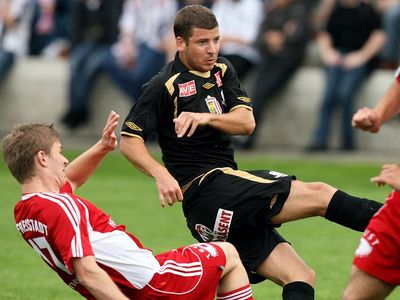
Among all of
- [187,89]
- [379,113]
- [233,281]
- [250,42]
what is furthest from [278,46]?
[233,281]

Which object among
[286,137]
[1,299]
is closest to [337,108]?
[286,137]

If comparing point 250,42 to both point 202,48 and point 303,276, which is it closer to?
point 202,48

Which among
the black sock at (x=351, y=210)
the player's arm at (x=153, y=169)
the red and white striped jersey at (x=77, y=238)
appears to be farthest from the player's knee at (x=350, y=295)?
the player's arm at (x=153, y=169)

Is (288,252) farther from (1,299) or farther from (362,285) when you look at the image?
(1,299)

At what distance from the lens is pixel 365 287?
6094mm

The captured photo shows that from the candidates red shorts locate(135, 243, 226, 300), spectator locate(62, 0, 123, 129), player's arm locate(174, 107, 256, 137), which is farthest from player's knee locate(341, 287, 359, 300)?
spectator locate(62, 0, 123, 129)

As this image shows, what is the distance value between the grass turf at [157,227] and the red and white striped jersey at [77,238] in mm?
2447

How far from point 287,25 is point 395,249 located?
1130 cm

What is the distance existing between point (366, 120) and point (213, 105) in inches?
50.1

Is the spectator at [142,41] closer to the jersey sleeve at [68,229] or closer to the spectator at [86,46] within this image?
the spectator at [86,46]

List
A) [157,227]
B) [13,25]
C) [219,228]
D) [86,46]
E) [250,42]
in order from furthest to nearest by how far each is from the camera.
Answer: [13,25], [86,46], [250,42], [157,227], [219,228]

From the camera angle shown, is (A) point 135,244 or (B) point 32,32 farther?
(B) point 32,32

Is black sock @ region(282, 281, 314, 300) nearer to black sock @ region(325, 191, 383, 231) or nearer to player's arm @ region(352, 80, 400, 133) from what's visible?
black sock @ region(325, 191, 383, 231)

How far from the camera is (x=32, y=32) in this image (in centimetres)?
1988
